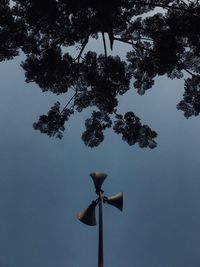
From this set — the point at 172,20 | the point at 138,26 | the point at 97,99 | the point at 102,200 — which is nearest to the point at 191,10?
the point at 172,20

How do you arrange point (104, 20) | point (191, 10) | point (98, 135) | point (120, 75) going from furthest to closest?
point (98, 135) < point (120, 75) < point (191, 10) < point (104, 20)

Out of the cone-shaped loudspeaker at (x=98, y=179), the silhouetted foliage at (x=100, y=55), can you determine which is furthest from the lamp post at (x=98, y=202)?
the silhouetted foliage at (x=100, y=55)

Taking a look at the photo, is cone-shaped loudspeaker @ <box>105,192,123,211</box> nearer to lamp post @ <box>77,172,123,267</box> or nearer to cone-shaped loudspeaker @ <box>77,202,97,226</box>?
lamp post @ <box>77,172,123,267</box>

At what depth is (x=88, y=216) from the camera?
23.1 feet

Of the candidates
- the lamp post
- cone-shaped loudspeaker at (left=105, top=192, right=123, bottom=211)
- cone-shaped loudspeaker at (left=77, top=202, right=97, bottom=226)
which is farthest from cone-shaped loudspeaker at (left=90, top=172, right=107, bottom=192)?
cone-shaped loudspeaker at (left=77, top=202, right=97, bottom=226)

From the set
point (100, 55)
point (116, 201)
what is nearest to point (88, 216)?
point (116, 201)

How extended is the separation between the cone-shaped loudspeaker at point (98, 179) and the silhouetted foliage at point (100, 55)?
16.5 ft

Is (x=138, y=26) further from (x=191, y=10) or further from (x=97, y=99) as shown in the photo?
(x=97, y=99)

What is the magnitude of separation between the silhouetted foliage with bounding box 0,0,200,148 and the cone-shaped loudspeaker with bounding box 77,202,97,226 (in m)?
5.83

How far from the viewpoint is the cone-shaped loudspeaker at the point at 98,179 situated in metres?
7.38

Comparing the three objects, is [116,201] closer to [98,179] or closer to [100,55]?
[98,179]

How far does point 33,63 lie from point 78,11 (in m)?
2.44

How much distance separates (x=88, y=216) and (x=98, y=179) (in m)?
0.80

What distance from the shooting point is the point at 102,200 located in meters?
7.20
